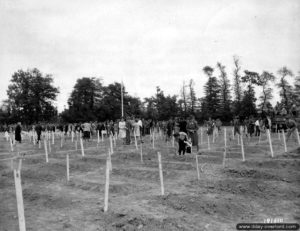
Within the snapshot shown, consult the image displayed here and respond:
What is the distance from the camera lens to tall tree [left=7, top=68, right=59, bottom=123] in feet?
241

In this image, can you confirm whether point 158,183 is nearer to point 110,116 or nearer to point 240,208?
point 240,208

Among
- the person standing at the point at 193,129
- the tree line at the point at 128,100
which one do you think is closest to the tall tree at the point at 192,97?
the tree line at the point at 128,100

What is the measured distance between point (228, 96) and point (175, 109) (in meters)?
15.2

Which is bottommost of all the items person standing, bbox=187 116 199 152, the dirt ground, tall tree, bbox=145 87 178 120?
the dirt ground

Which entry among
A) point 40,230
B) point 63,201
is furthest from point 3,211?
point 40,230

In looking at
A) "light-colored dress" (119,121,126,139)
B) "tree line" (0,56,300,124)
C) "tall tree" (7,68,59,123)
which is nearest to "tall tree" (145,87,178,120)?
"tree line" (0,56,300,124)

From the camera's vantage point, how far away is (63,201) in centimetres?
862

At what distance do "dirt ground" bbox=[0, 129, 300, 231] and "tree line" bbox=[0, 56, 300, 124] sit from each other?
58.5 metres

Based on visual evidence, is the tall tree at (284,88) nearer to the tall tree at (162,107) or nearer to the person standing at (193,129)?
the tall tree at (162,107)

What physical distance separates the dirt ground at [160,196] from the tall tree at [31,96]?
210 ft

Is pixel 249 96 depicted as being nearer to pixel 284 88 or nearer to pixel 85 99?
pixel 284 88

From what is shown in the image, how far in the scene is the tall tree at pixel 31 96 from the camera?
73.4 meters

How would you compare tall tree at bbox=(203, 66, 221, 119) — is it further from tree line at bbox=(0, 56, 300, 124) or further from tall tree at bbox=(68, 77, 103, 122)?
tall tree at bbox=(68, 77, 103, 122)

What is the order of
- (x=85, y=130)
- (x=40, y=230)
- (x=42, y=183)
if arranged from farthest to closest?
(x=85, y=130), (x=42, y=183), (x=40, y=230)
